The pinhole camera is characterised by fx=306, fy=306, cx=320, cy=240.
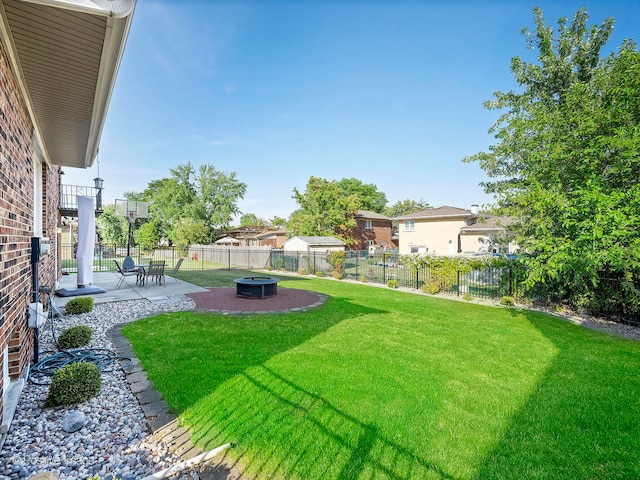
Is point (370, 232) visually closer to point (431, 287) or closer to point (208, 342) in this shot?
point (431, 287)

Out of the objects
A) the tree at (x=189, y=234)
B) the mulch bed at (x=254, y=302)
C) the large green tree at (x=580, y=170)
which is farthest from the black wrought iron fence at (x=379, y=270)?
the tree at (x=189, y=234)

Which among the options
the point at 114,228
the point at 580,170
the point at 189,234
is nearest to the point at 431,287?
the point at 580,170

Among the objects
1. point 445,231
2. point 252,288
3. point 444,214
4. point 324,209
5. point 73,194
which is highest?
point 324,209

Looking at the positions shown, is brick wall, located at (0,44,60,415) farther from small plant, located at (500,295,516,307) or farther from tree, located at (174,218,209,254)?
tree, located at (174,218,209,254)

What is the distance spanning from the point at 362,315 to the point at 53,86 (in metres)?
7.12

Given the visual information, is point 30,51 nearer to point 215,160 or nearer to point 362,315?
point 362,315

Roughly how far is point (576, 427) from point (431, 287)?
915 centimetres

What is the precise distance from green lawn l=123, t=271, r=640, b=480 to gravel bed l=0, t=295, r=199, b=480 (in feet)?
1.30

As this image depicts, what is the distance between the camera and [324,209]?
33.1m

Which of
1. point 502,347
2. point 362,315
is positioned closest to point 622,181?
point 502,347

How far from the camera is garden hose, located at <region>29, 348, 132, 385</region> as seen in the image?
4047 millimetres

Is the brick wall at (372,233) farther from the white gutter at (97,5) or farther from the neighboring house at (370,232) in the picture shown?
the white gutter at (97,5)

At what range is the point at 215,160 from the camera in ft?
131

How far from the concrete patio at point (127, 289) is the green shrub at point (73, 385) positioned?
6.01 metres
